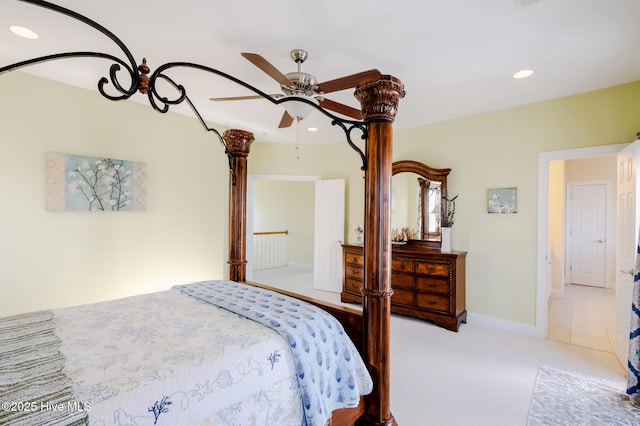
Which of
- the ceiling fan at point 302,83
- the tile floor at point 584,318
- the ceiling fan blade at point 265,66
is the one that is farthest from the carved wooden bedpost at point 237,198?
the tile floor at point 584,318

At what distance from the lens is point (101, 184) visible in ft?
11.1

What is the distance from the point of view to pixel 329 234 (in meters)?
5.46

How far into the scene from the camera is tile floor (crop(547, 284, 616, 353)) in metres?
3.33

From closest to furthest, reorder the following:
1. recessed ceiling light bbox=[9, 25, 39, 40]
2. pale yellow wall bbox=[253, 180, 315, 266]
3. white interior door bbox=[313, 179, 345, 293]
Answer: recessed ceiling light bbox=[9, 25, 39, 40] → white interior door bbox=[313, 179, 345, 293] → pale yellow wall bbox=[253, 180, 315, 266]

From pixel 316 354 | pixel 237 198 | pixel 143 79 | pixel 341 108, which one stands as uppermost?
pixel 341 108

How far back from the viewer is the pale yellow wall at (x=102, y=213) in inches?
113

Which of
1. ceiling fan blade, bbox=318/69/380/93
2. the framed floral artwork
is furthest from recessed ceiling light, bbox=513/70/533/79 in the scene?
the framed floral artwork

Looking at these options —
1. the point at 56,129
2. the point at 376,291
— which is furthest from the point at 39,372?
the point at 56,129

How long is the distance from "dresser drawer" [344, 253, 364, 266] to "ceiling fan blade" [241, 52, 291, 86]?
2.93 meters

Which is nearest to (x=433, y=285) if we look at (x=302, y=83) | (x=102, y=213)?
(x=302, y=83)

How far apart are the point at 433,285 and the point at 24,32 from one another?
446cm

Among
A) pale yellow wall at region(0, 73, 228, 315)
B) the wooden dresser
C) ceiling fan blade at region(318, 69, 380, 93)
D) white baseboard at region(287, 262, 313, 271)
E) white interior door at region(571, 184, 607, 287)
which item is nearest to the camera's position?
ceiling fan blade at region(318, 69, 380, 93)

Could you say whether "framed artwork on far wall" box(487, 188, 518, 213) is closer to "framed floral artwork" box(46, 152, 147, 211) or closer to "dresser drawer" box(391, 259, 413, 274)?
"dresser drawer" box(391, 259, 413, 274)

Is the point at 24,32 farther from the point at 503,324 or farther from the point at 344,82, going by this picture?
the point at 503,324
